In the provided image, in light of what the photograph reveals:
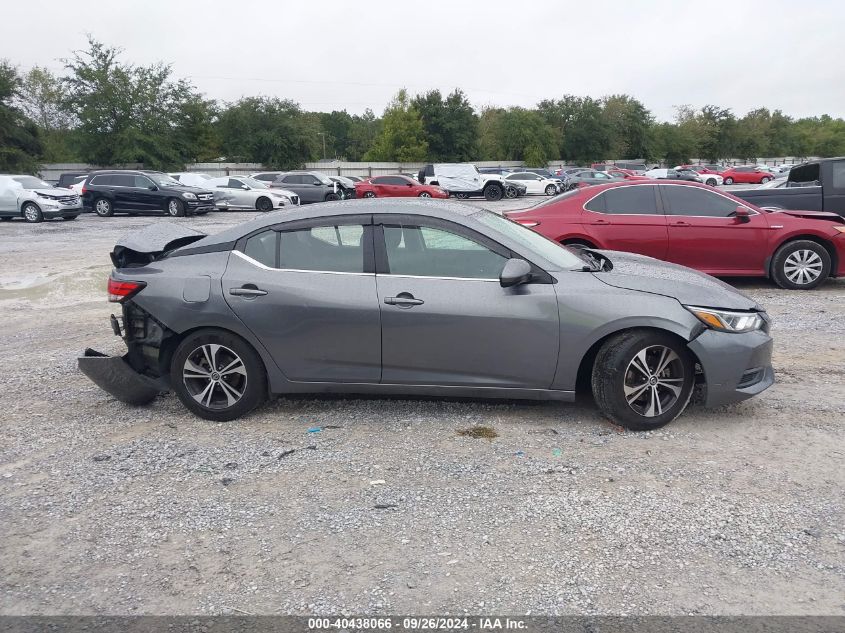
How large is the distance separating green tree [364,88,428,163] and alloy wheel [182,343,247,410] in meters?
64.2

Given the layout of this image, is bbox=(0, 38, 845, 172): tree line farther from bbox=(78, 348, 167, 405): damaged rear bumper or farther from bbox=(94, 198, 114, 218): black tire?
bbox=(78, 348, 167, 405): damaged rear bumper

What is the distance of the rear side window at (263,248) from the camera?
487 centimetres

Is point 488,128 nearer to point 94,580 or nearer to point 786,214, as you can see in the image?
point 786,214

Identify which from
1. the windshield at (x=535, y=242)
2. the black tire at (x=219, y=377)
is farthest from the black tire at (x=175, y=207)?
the windshield at (x=535, y=242)

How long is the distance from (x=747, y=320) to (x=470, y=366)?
185 cm

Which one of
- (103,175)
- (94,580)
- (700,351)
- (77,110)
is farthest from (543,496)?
(77,110)

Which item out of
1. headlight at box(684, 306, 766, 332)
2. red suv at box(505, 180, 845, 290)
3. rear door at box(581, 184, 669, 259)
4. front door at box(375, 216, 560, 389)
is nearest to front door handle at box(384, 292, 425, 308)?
front door at box(375, 216, 560, 389)

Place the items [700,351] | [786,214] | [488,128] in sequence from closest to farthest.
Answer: [700,351] < [786,214] < [488,128]

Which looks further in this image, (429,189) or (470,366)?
(429,189)

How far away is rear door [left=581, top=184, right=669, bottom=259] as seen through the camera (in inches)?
351

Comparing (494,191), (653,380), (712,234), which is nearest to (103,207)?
(494,191)

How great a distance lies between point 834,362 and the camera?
6027 mm

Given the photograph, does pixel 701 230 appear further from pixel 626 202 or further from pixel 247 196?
pixel 247 196

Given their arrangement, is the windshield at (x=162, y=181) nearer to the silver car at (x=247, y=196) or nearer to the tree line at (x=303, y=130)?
the silver car at (x=247, y=196)
